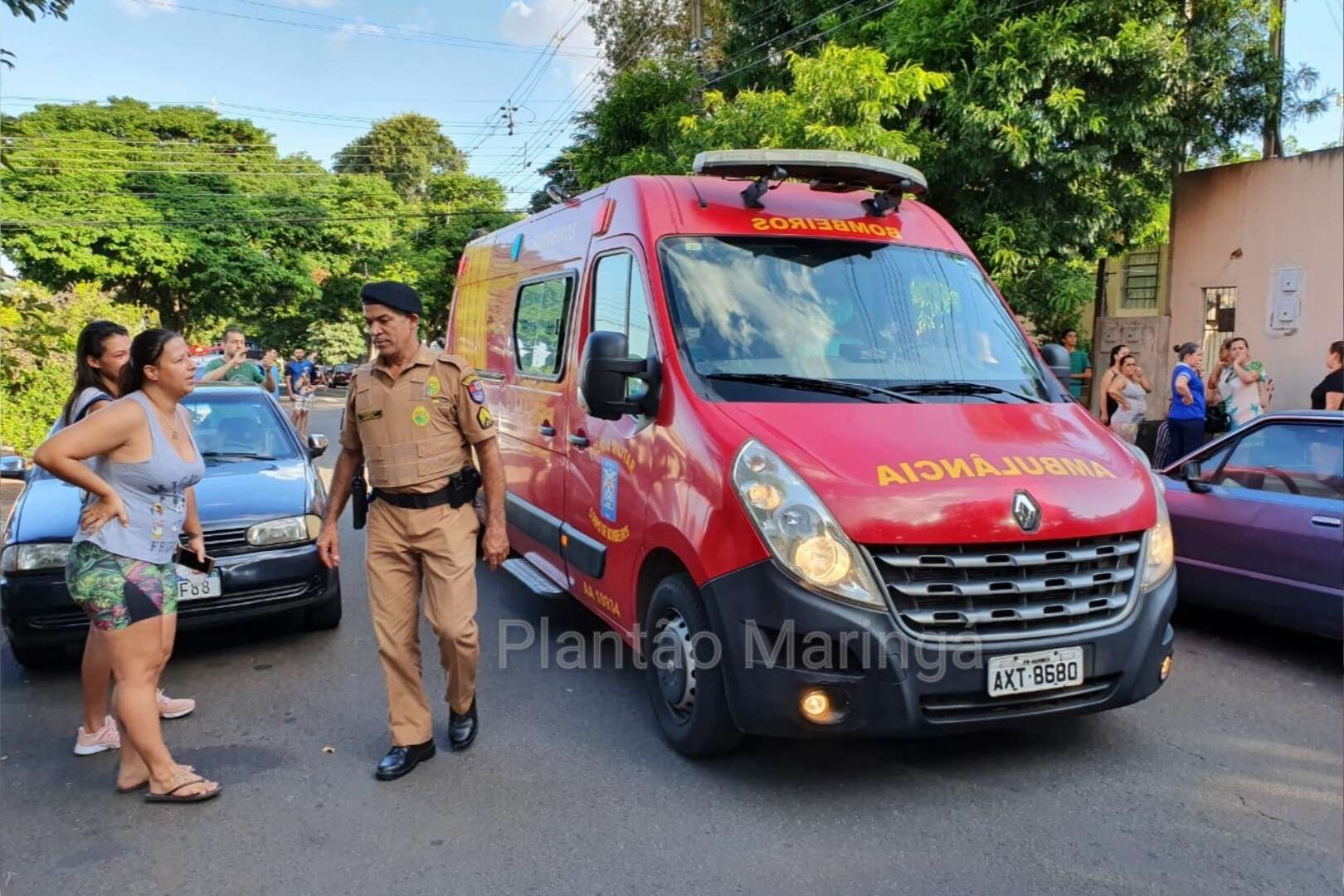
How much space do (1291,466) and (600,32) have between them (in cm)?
2254

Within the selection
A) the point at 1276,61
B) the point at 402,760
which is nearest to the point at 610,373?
the point at 402,760

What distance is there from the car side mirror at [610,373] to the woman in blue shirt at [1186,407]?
623cm

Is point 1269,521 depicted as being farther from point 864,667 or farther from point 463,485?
point 463,485

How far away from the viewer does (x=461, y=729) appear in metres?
3.85

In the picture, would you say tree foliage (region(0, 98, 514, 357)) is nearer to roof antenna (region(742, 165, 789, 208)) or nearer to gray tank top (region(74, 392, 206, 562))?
gray tank top (region(74, 392, 206, 562))

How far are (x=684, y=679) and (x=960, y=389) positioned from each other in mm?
1629

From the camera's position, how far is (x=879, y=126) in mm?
9852

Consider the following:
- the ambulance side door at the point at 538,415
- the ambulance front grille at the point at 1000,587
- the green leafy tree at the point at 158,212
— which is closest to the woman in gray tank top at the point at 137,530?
the ambulance side door at the point at 538,415

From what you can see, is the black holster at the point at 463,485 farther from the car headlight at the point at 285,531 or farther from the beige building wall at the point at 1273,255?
the beige building wall at the point at 1273,255

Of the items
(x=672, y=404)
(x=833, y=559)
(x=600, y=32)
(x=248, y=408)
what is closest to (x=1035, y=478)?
(x=833, y=559)

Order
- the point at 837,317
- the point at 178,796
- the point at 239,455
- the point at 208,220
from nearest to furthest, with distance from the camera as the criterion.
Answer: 1. the point at 178,796
2. the point at 837,317
3. the point at 239,455
4. the point at 208,220

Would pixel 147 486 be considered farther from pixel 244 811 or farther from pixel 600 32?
pixel 600 32

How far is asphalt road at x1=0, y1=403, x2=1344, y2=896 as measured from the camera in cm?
292

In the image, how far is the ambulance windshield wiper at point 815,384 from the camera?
12.0 ft
